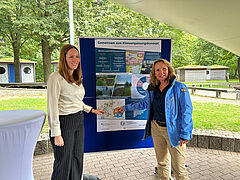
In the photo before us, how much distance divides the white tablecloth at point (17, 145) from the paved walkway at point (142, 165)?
3.75ft

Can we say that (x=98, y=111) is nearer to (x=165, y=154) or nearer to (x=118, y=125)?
(x=118, y=125)

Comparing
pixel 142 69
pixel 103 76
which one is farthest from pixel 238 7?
pixel 103 76

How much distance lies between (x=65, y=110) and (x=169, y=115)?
113 centimetres

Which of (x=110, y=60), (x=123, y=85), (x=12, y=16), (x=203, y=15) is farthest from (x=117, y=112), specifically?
(x=12, y=16)

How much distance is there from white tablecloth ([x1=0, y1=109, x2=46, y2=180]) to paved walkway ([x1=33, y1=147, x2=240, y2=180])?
1143 millimetres

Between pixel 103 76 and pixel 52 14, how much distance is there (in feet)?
33.8

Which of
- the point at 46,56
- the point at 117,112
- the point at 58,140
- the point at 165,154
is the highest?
the point at 46,56

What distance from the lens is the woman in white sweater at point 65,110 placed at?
5.96 ft

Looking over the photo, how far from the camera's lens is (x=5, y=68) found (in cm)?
1677

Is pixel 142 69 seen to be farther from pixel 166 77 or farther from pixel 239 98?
pixel 239 98

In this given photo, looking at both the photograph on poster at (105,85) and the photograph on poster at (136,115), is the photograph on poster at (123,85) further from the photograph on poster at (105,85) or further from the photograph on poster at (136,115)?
the photograph on poster at (136,115)

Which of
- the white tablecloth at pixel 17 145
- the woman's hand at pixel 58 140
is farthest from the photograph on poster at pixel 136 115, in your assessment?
the white tablecloth at pixel 17 145

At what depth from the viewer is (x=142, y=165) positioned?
10.4 feet

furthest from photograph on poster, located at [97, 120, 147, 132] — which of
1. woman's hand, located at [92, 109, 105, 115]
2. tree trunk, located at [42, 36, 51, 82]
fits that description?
tree trunk, located at [42, 36, 51, 82]
